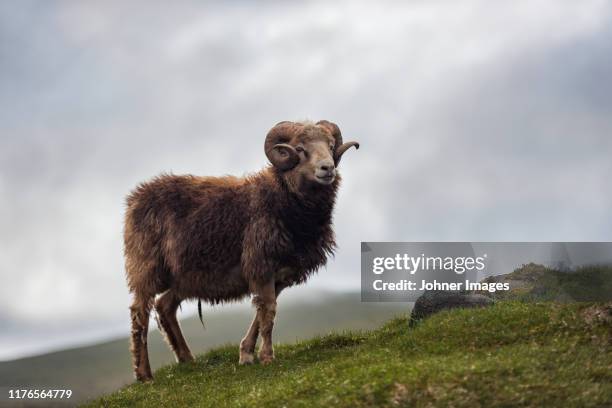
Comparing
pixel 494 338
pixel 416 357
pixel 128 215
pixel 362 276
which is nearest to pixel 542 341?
pixel 494 338

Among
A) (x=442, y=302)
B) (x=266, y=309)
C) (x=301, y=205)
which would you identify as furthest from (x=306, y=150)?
(x=442, y=302)

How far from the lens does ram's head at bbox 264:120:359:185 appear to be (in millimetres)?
27938

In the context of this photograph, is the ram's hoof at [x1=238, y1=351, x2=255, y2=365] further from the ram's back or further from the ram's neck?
the ram's neck

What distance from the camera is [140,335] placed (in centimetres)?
3075

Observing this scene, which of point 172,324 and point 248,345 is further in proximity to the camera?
point 172,324

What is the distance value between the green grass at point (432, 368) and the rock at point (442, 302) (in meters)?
0.70

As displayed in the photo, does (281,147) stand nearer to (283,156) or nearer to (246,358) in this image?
(283,156)

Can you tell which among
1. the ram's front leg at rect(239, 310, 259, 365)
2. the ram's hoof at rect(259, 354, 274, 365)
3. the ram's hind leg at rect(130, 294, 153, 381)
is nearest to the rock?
the ram's hoof at rect(259, 354, 274, 365)

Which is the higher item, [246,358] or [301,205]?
[301,205]

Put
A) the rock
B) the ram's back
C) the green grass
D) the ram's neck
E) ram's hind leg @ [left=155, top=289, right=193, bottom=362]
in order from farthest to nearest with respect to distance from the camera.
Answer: ram's hind leg @ [left=155, top=289, right=193, bottom=362], the rock, the ram's back, the ram's neck, the green grass

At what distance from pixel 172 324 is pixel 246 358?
350 centimetres

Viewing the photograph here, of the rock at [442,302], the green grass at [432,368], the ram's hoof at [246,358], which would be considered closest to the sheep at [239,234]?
the ram's hoof at [246,358]

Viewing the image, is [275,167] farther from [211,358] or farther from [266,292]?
[211,358]

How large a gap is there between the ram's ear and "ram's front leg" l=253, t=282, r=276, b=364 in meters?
3.93
